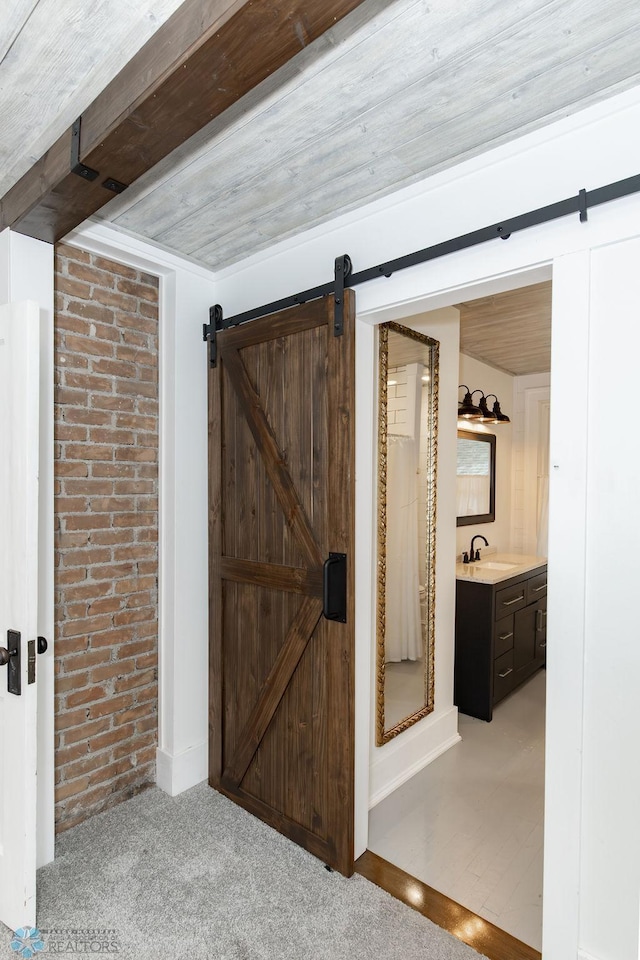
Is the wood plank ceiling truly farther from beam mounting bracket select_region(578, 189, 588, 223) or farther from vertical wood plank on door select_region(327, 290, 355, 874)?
vertical wood plank on door select_region(327, 290, 355, 874)

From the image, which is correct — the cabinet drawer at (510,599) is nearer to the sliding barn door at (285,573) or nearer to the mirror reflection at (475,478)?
the mirror reflection at (475,478)

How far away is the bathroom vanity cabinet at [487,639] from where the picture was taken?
3.50 metres

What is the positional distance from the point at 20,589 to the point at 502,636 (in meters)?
2.95

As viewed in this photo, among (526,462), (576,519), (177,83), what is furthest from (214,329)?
(526,462)

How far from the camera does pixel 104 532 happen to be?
2465 mm

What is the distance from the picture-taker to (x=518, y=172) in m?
1.73

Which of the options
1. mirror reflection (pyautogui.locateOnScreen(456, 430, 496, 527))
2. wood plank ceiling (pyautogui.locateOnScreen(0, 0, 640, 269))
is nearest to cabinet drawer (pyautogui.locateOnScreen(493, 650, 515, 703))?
mirror reflection (pyautogui.locateOnScreen(456, 430, 496, 527))

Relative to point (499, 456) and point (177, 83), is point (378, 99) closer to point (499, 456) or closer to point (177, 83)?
point (177, 83)

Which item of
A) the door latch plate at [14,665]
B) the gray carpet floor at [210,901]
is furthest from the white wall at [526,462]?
the door latch plate at [14,665]

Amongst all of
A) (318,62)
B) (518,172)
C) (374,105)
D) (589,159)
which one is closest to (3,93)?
(318,62)

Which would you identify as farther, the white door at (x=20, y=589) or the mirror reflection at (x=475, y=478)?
the mirror reflection at (x=475, y=478)

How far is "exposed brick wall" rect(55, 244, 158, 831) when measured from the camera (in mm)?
2328

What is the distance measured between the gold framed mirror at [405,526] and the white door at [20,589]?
4.83 ft

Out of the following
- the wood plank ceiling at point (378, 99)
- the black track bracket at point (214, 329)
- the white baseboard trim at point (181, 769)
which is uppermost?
the wood plank ceiling at point (378, 99)
